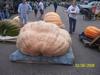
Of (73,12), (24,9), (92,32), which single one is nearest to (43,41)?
(92,32)

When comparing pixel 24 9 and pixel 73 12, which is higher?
pixel 73 12

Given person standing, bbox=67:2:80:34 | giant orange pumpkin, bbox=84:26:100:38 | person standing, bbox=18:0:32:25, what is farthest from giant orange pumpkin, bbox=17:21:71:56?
person standing, bbox=18:0:32:25

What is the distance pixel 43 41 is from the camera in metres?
9.94

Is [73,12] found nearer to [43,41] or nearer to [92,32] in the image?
[92,32]

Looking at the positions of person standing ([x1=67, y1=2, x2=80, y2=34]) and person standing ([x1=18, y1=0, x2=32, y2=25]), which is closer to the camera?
person standing ([x1=67, y1=2, x2=80, y2=34])

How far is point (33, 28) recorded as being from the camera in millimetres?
10555

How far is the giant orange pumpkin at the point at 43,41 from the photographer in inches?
390

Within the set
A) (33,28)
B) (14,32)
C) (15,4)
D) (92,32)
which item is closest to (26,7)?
(14,32)

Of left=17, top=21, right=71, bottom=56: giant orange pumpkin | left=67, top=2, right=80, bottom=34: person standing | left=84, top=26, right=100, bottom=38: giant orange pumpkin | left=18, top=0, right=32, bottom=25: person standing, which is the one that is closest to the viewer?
left=17, top=21, right=71, bottom=56: giant orange pumpkin

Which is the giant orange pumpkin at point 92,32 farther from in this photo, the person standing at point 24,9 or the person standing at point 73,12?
the person standing at point 24,9

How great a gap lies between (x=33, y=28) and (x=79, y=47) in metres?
3.14

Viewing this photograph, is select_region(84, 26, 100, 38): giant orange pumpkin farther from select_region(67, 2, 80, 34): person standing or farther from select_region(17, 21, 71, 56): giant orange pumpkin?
select_region(67, 2, 80, 34): person standing

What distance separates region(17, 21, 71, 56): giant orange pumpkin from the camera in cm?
990

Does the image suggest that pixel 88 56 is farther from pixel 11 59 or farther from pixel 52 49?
pixel 11 59
